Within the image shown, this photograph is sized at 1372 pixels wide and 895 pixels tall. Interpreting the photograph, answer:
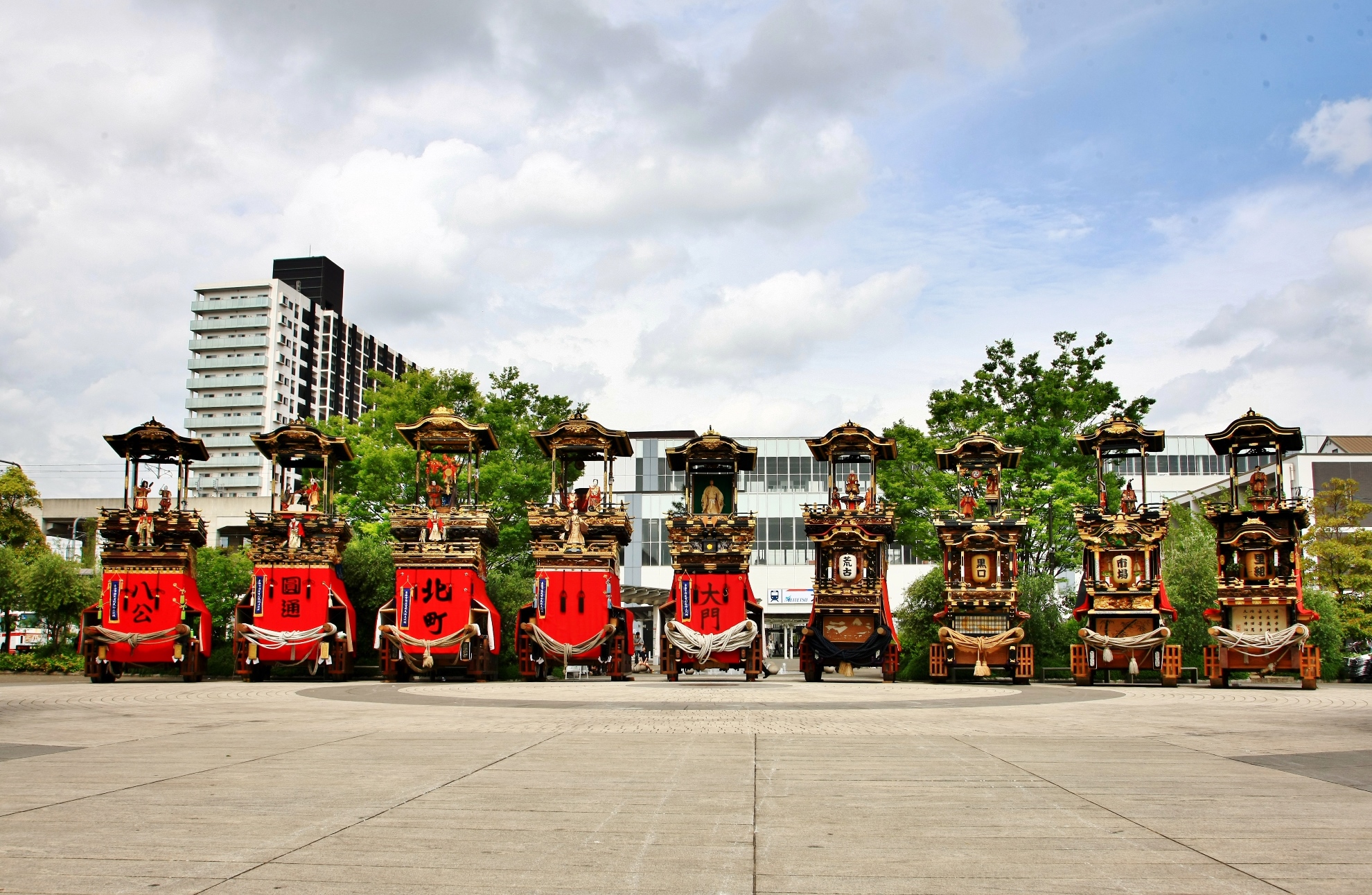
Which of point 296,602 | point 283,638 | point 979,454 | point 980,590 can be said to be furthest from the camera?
point 979,454

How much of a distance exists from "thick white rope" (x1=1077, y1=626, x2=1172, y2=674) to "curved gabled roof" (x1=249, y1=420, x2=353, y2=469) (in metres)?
30.6

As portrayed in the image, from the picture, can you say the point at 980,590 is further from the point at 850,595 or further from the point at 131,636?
the point at 131,636

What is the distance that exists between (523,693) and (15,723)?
14854mm

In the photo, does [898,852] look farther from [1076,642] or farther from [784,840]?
[1076,642]

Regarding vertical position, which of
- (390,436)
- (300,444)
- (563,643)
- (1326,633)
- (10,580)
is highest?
(390,436)

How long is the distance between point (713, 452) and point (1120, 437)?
16060 mm

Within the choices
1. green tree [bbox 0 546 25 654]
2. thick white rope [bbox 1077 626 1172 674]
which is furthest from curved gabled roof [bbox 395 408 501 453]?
thick white rope [bbox 1077 626 1172 674]

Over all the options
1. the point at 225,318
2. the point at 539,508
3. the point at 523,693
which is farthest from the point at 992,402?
the point at 225,318

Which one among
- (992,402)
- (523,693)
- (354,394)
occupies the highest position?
(354,394)

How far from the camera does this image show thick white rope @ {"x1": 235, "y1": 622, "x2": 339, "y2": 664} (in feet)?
140

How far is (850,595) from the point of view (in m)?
42.9

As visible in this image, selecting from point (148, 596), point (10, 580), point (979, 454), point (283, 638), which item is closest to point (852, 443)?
point (979, 454)

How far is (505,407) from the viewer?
58.1 metres

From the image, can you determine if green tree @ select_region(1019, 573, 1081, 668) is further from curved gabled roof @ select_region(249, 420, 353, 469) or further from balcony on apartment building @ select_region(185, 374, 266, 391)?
balcony on apartment building @ select_region(185, 374, 266, 391)
